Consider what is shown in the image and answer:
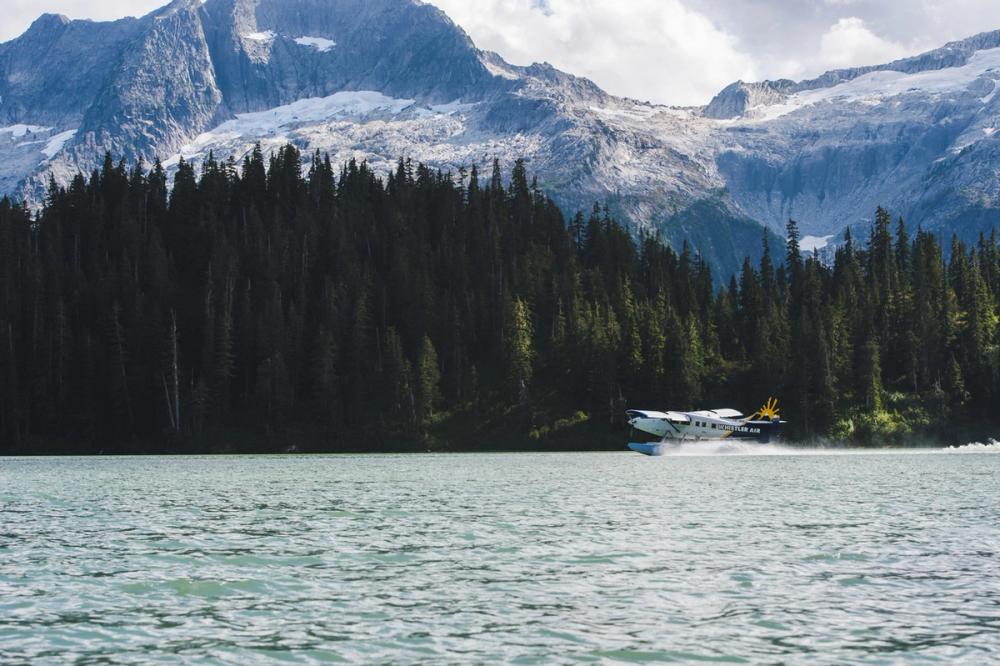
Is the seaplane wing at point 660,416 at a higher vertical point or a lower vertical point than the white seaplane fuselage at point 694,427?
higher

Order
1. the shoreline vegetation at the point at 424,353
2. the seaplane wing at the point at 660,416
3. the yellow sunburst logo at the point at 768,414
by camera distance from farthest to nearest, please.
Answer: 1. the shoreline vegetation at the point at 424,353
2. the yellow sunburst logo at the point at 768,414
3. the seaplane wing at the point at 660,416

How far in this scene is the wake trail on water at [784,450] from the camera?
410ft

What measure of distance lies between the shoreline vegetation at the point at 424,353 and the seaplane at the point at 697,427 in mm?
14154

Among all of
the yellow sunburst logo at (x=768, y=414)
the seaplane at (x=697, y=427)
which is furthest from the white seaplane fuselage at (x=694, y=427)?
the yellow sunburst logo at (x=768, y=414)

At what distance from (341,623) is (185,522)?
23047mm

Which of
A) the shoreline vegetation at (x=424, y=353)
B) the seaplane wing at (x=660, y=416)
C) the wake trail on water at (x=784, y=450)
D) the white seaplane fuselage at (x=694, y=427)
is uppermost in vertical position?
the shoreline vegetation at (x=424, y=353)

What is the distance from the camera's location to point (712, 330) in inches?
6816

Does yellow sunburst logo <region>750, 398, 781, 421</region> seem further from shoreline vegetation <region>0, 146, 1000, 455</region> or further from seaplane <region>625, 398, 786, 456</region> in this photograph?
shoreline vegetation <region>0, 146, 1000, 455</region>

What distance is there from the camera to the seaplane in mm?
126312

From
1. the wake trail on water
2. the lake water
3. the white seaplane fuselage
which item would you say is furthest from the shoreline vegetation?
the lake water

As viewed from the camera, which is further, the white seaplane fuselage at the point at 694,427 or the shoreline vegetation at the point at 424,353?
the shoreline vegetation at the point at 424,353

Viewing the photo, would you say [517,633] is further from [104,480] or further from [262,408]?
[262,408]

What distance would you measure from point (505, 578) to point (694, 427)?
344 feet

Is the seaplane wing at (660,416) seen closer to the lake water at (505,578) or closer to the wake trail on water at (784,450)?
the wake trail on water at (784,450)
